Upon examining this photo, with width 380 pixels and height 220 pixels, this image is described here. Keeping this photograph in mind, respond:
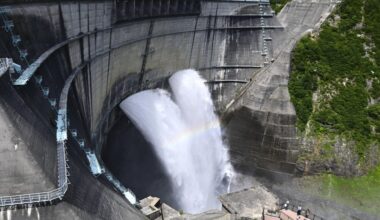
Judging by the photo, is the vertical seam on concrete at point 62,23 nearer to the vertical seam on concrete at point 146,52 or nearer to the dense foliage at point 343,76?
the vertical seam on concrete at point 146,52

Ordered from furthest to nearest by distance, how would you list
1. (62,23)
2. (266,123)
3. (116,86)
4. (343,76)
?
(343,76) < (266,123) < (116,86) < (62,23)

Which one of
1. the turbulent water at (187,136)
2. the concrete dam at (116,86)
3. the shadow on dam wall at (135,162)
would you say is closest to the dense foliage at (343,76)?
the concrete dam at (116,86)

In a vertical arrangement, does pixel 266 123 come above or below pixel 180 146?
above

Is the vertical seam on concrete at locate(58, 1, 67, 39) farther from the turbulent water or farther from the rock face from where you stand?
the rock face

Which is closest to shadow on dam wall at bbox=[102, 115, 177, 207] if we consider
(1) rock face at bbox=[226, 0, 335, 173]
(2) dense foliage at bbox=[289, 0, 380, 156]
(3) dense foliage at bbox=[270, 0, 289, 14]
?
(1) rock face at bbox=[226, 0, 335, 173]

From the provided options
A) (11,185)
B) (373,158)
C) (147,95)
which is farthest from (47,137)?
(373,158)

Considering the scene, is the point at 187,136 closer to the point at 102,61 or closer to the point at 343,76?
the point at 102,61

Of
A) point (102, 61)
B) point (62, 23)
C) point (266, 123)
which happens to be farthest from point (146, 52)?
point (266, 123)
